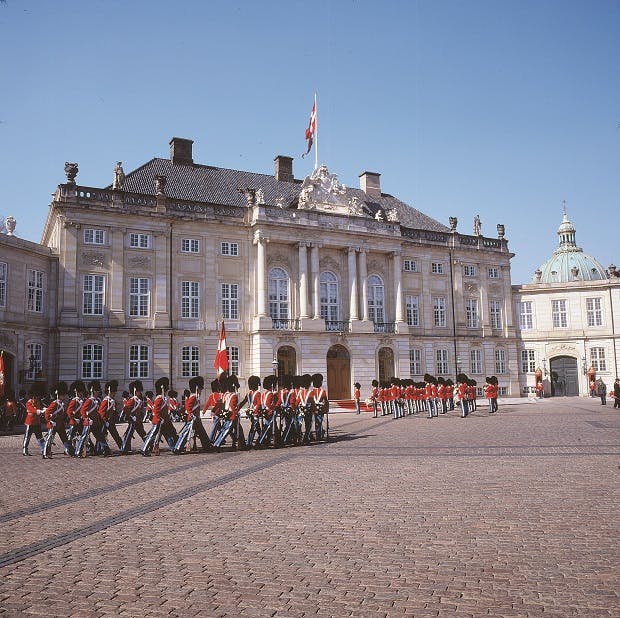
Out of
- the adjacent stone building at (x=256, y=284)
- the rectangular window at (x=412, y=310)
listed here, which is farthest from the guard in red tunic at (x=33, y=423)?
the rectangular window at (x=412, y=310)

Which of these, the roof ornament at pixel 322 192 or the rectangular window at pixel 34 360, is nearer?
the rectangular window at pixel 34 360

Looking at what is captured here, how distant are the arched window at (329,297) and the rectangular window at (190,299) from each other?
8923 millimetres

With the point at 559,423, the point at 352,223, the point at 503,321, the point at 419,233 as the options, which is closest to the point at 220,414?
the point at 559,423

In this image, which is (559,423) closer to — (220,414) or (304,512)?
(220,414)

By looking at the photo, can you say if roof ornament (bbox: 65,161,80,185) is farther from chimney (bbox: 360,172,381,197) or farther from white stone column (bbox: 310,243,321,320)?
chimney (bbox: 360,172,381,197)

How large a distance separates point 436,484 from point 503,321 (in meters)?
40.9

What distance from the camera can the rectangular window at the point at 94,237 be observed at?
115 feet

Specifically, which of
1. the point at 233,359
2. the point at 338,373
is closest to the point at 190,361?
the point at 233,359

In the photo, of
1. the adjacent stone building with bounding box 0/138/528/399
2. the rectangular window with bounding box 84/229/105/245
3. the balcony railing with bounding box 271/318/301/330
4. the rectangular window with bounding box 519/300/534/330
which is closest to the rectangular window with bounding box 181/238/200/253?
the adjacent stone building with bounding box 0/138/528/399

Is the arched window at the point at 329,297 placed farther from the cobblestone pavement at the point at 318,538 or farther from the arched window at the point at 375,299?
the cobblestone pavement at the point at 318,538

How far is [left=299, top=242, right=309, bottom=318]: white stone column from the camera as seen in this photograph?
40062mm

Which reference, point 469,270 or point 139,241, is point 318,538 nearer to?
point 139,241

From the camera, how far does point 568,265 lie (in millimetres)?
59781

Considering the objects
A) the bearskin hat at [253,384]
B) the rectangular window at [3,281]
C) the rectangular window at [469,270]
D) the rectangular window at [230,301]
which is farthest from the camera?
the rectangular window at [469,270]
